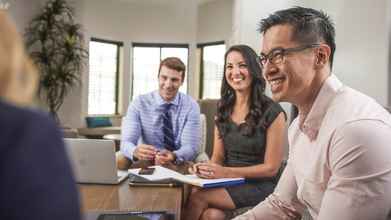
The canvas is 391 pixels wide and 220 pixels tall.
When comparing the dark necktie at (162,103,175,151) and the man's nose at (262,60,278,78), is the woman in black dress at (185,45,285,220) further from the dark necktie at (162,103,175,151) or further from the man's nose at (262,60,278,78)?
the man's nose at (262,60,278,78)

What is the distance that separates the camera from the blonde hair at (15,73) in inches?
11.6

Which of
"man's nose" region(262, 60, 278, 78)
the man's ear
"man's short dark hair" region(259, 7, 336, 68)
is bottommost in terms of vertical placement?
"man's nose" region(262, 60, 278, 78)

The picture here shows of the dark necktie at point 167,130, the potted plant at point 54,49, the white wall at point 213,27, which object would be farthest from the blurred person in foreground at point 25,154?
the potted plant at point 54,49

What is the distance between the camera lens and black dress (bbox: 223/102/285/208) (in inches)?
84.0

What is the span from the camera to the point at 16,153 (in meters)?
0.29

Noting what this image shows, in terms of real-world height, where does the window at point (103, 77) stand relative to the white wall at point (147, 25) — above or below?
below

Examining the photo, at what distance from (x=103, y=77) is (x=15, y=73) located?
28.2 feet

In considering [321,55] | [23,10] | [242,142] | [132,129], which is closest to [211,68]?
[23,10]

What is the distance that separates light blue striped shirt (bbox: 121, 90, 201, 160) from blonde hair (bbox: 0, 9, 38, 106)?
241 centimetres

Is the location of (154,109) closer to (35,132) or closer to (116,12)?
(35,132)

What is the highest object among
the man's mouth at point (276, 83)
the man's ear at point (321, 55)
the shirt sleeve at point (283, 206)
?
the man's ear at point (321, 55)

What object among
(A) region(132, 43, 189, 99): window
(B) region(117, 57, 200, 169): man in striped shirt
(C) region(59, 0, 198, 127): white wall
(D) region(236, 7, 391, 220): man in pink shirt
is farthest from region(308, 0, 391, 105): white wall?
(A) region(132, 43, 189, 99): window

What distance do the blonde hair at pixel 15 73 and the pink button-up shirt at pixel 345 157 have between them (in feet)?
3.02

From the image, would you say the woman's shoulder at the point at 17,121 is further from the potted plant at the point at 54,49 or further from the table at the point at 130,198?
the potted plant at the point at 54,49
